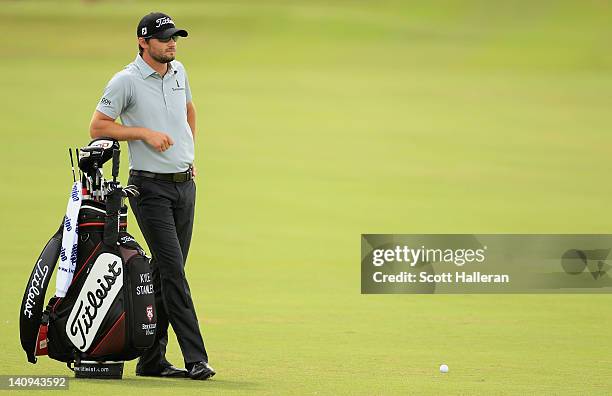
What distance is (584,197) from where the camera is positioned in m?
16.0

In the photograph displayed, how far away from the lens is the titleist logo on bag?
6680mm

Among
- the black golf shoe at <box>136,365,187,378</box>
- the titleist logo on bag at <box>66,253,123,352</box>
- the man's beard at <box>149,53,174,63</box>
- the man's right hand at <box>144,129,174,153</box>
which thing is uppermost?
the man's beard at <box>149,53,174,63</box>

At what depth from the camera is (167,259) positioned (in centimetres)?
703

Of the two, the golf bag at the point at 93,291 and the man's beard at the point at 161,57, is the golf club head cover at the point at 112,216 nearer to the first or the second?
the golf bag at the point at 93,291

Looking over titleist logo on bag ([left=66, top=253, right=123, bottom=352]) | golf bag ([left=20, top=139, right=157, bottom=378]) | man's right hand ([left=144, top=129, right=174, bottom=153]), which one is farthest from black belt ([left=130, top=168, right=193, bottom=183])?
titleist logo on bag ([left=66, top=253, right=123, bottom=352])

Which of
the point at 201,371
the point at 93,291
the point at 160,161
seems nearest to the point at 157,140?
the point at 160,161

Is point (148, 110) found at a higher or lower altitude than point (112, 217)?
higher

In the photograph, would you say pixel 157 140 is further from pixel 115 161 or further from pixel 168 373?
pixel 168 373

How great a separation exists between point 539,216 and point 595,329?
5.73m

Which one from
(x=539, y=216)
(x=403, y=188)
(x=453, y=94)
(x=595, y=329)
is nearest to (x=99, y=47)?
(x=453, y=94)

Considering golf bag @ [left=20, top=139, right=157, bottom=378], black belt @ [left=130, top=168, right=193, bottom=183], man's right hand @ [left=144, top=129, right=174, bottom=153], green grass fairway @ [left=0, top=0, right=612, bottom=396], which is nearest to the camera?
golf bag @ [left=20, top=139, right=157, bottom=378]

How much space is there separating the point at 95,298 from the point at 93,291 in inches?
1.3

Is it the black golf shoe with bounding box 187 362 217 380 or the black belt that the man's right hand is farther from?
the black golf shoe with bounding box 187 362 217 380

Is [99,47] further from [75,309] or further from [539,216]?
[75,309]
